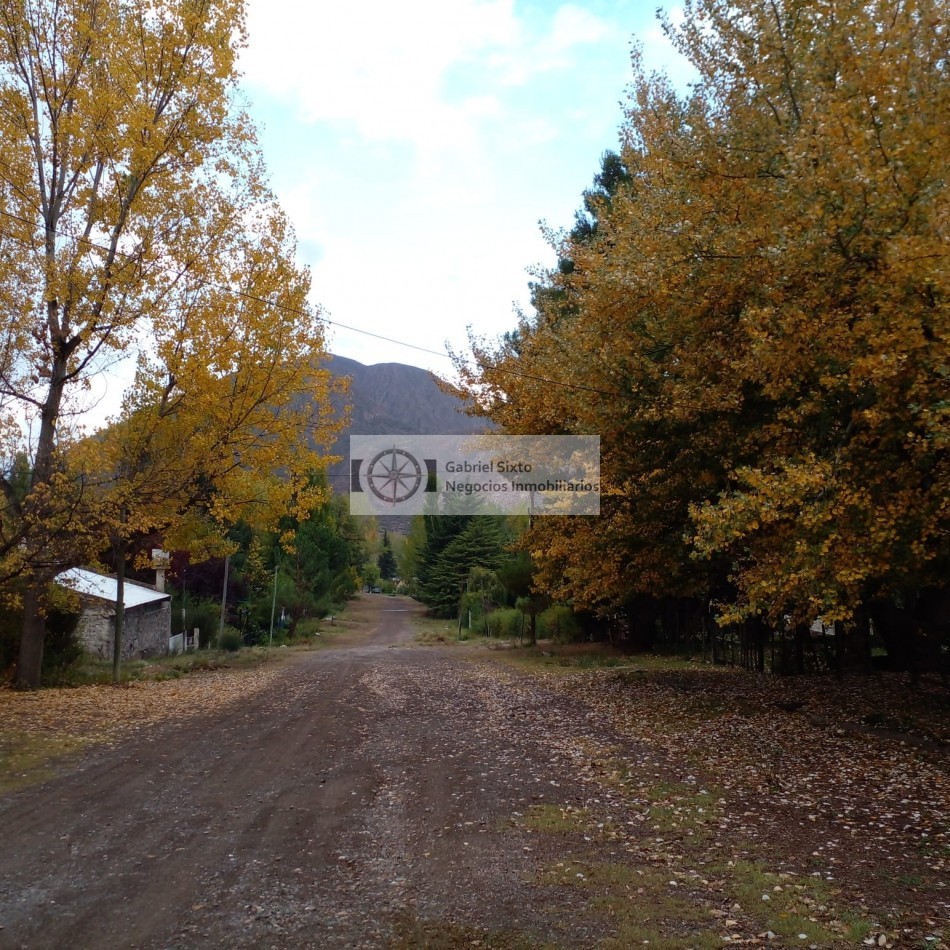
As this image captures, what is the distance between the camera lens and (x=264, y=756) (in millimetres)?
8781

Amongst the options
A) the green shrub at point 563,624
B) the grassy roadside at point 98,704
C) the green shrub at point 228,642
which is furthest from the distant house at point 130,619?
the green shrub at point 563,624

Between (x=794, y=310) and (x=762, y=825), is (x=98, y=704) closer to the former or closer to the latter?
(x=762, y=825)

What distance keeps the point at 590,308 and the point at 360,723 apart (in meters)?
6.83

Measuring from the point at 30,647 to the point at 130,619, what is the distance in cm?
1502

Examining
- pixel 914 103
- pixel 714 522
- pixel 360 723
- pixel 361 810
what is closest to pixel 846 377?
pixel 714 522

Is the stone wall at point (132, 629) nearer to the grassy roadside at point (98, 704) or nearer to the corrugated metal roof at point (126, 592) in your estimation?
the corrugated metal roof at point (126, 592)

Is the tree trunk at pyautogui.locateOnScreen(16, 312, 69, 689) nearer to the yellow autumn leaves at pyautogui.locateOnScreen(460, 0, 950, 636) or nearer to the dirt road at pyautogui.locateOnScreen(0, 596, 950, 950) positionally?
the dirt road at pyautogui.locateOnScreen(0, 596, 950, 950)

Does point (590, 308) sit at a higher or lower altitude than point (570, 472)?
higher

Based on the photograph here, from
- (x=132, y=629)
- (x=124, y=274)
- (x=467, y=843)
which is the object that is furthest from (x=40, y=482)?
(x=132, y=629)

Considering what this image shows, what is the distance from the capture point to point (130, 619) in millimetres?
29828

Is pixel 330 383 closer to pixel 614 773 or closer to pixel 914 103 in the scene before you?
pixel 614 773

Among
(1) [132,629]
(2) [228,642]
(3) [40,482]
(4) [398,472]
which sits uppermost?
(4) [398,472]

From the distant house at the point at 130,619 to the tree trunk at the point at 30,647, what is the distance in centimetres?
673

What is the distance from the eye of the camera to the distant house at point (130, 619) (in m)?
26.5
